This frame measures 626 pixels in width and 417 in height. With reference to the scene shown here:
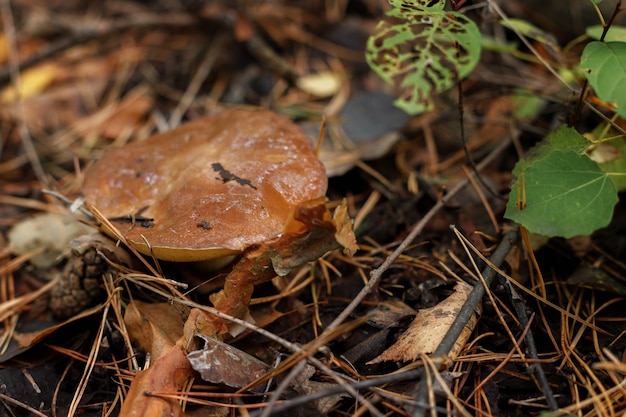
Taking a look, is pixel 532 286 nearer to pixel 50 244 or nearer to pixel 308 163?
pixel 308 163

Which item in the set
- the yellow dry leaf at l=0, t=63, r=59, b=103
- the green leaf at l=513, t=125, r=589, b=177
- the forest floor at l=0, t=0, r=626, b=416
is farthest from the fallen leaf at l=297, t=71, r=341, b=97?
the yellow dry leaf at l=0, t=63, r=59, b=103

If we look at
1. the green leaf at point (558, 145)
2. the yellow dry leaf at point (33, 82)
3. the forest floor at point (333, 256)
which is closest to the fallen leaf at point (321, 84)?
the forest floor at point (333, 256)

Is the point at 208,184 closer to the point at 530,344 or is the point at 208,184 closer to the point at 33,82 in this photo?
the point at 530,344

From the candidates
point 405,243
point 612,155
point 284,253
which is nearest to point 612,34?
point 612,155

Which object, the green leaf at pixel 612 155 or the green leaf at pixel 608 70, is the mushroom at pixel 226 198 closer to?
the green leaf at pixel 608 70

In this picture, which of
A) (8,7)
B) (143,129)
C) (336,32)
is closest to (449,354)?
(143,129)
